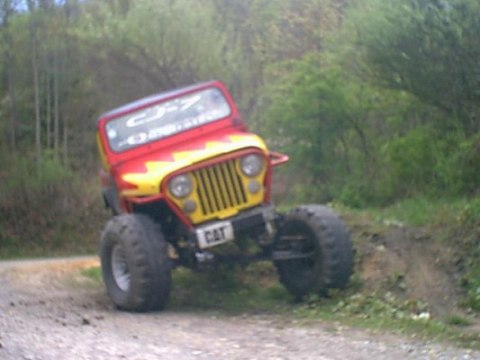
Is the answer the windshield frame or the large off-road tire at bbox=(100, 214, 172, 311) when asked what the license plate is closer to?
the large off-road tire at bbox=(100, 214, 172, 311)

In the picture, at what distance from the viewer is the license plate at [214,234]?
12352 mm

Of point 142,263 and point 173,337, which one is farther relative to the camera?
point 142,263

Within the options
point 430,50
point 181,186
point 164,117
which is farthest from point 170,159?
point 430,50

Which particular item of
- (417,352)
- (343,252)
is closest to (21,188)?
(343,252)

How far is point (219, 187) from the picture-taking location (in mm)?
12625

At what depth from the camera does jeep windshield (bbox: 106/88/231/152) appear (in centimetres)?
1380

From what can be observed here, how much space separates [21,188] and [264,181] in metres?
14.3

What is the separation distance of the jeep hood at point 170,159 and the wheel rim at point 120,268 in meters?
0.73

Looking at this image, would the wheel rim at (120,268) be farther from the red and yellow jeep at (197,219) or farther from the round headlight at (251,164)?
the round headlight at (251,164)

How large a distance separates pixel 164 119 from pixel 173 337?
4.46m

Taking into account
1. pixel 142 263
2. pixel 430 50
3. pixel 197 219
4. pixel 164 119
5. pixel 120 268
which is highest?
pixel 164 119

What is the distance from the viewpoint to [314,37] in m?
30.9

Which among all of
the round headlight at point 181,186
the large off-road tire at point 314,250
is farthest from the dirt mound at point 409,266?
the round headlight at point 181,186

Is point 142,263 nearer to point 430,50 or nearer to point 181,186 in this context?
point 181,186
